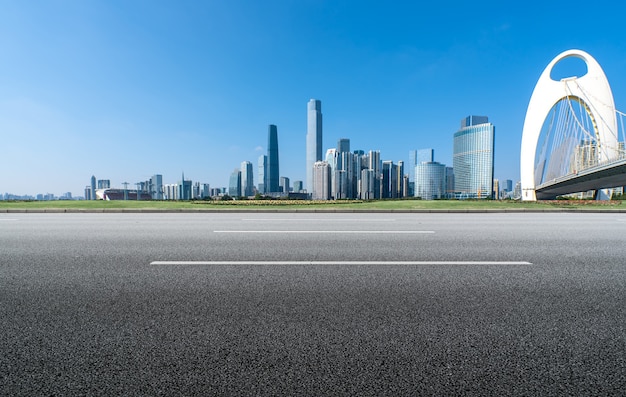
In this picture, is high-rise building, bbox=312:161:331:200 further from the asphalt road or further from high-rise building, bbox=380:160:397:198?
the asphalt road

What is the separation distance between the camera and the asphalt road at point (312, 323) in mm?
1712

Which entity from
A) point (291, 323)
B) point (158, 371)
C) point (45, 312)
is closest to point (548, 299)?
point (291, 323)

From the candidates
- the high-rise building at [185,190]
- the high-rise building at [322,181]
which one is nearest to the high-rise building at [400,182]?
the high-rise building at [322,181]

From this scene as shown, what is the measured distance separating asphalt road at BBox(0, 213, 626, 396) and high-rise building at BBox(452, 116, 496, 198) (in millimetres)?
144831

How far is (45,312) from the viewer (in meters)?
2.58

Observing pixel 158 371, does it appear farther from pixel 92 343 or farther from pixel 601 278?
pixel 601 278

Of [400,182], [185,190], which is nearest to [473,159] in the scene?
[400,182]

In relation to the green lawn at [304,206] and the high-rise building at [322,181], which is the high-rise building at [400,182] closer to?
the high-rise building at [322,181]

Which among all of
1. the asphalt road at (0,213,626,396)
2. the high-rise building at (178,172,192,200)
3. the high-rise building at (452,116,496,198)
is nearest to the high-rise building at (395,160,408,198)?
the high-rise building at (452,116,496,198)

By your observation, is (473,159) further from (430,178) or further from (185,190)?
(185,190)

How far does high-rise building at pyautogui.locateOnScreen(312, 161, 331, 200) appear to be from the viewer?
280ft

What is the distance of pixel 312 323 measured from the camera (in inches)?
93.4

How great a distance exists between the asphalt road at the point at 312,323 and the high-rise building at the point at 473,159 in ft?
475

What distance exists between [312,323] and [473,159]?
6559 inches
